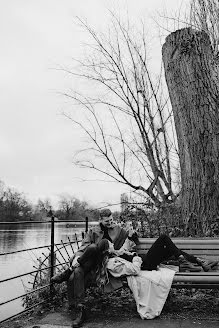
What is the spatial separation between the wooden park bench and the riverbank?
0.33m

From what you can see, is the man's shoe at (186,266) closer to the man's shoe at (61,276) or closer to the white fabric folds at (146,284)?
the white fabric folds at (146,284)

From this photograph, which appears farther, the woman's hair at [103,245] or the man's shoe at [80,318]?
the woman's hair at [103,245]

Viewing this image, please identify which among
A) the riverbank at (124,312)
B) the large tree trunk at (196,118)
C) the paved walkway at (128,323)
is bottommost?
the paved walkway at (128,323)

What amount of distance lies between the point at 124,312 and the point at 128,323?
0.39 m

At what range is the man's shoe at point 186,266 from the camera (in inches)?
181

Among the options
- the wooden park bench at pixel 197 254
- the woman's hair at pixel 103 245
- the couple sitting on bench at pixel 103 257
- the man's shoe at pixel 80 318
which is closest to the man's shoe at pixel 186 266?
the couple sitting on bench at pixel 103 257

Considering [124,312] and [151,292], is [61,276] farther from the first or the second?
[151,292]

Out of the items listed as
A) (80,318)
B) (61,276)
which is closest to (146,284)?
(80,318)

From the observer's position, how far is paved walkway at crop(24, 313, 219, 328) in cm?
388

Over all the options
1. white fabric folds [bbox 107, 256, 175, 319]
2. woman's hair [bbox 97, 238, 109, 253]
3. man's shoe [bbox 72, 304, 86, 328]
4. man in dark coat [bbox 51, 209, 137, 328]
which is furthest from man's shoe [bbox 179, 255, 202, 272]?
man's shoe [bbox 72, 304, 86, 328]

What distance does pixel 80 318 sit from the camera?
3.97 meters

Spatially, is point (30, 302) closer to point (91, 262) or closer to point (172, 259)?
point (91, 262)

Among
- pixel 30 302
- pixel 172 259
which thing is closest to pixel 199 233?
pixel 172 259

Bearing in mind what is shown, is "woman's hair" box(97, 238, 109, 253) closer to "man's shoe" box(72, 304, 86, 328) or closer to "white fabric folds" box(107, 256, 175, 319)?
"white fabric folds" box(107, 256, 175, 319)
